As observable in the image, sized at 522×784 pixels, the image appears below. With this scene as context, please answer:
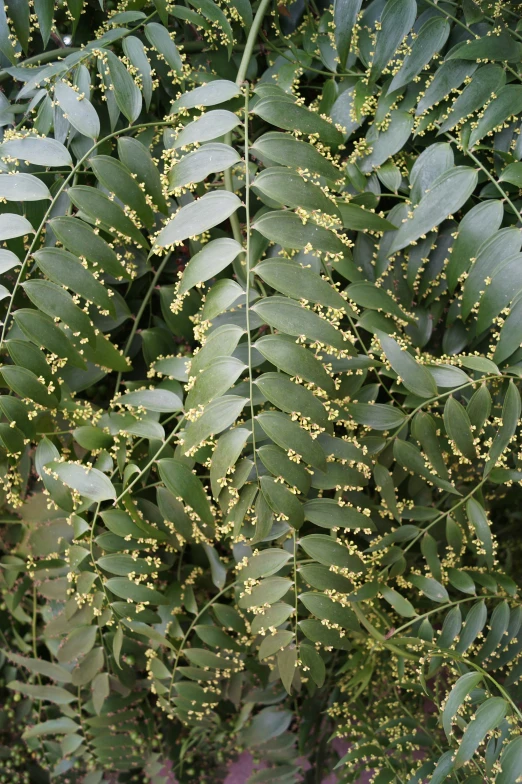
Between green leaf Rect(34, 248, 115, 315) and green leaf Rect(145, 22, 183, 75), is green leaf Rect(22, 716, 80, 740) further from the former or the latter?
green leaf Rect(145, 22, 183, 75)

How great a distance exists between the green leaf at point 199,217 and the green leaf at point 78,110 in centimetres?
17

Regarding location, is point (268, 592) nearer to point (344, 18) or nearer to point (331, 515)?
point (331, 515)

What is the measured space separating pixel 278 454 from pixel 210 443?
9 cm

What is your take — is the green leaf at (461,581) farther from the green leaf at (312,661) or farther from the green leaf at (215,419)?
the green leaf at (215,419)

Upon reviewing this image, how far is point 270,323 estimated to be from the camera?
602 mm

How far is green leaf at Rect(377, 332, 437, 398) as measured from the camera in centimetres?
72

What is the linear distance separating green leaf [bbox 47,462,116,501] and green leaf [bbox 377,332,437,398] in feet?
1.09

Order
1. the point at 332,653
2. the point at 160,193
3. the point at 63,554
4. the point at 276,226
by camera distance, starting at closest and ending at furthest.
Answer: the point at 276,226 < the point at 160,193 < the point at 63,554 < the point at 332,653

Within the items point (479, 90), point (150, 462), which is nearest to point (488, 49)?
point (479, 90)

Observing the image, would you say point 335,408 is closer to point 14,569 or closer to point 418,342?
point 418,342

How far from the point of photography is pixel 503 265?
0.70m

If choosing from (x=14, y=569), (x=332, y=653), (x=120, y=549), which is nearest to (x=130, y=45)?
(x=120, y=549)

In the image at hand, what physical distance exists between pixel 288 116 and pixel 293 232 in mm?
129

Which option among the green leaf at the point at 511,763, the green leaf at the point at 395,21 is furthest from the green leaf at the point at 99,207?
the green leaf at the point at 511,763
